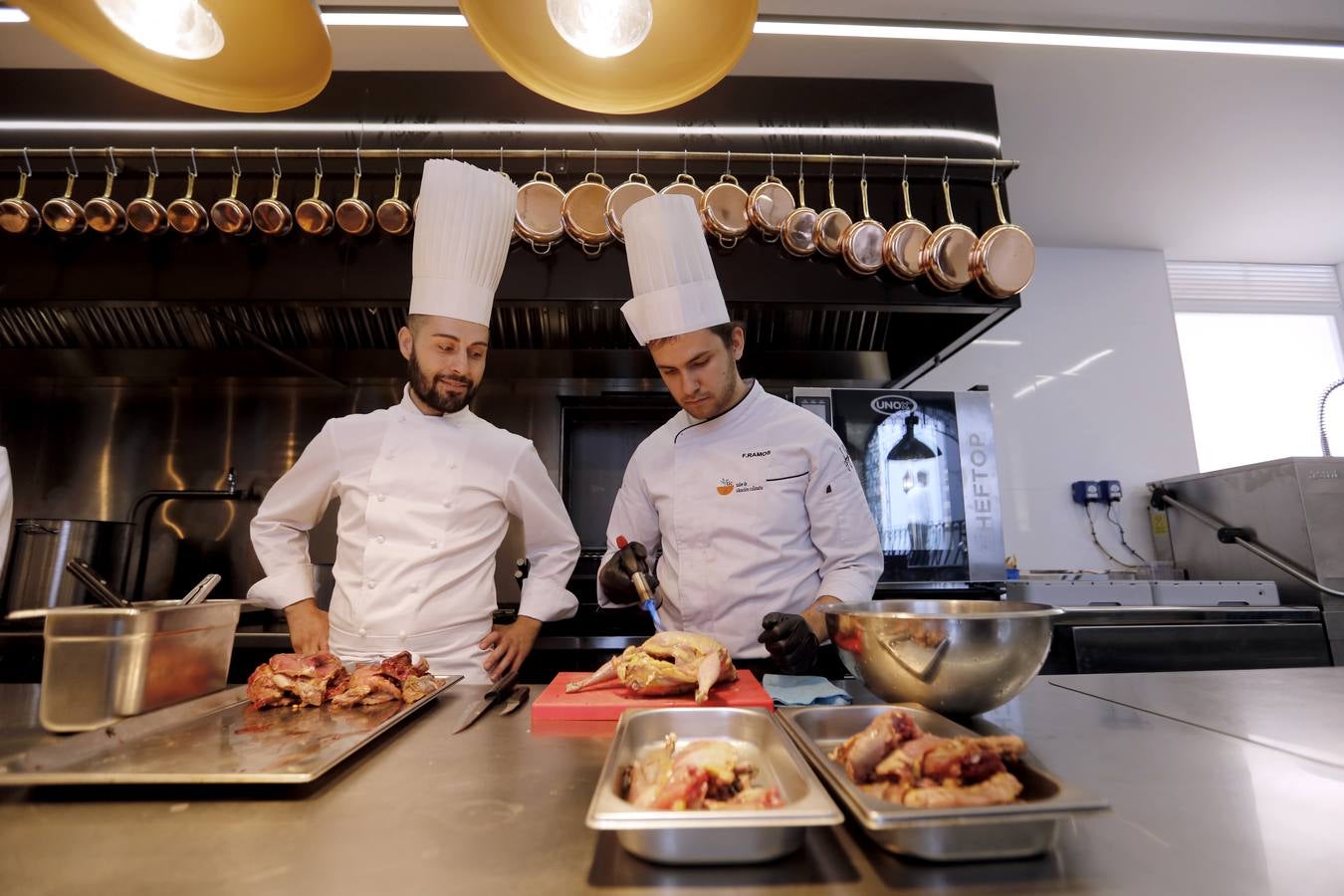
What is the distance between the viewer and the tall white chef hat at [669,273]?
6.32ft

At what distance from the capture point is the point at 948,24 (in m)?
2.61

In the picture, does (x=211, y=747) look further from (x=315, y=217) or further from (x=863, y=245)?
(x=863, y=245)

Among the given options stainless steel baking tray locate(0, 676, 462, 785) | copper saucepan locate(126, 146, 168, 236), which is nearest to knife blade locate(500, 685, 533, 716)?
stainless steel baking tray locate(0, 676, 462, 785)

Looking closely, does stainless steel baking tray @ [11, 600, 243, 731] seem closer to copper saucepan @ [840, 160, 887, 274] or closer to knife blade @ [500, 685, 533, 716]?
knife blade @ [500, 685, 533, 716]

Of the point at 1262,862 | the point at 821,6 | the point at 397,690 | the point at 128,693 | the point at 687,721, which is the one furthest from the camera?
the point at 821,6

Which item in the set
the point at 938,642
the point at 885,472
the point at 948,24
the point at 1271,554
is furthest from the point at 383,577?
the point at 1271,554

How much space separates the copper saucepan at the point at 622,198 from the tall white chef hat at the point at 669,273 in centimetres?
67

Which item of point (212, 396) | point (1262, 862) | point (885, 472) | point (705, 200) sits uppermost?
point (705, 200)

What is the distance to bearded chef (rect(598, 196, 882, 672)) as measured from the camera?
1.85 meters

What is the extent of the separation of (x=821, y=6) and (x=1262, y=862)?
10.1 feet

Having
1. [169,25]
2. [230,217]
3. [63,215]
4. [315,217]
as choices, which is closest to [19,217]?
[63,215]

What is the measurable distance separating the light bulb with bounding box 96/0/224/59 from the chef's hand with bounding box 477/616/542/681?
1.50 meters

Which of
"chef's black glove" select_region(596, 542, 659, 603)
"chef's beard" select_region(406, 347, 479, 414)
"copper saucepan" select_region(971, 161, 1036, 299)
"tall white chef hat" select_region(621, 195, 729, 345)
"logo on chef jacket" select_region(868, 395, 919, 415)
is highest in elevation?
"copper saucepan" select_region(971, 161, 1036, 299)

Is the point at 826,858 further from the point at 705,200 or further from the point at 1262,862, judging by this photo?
the point at 705,200
